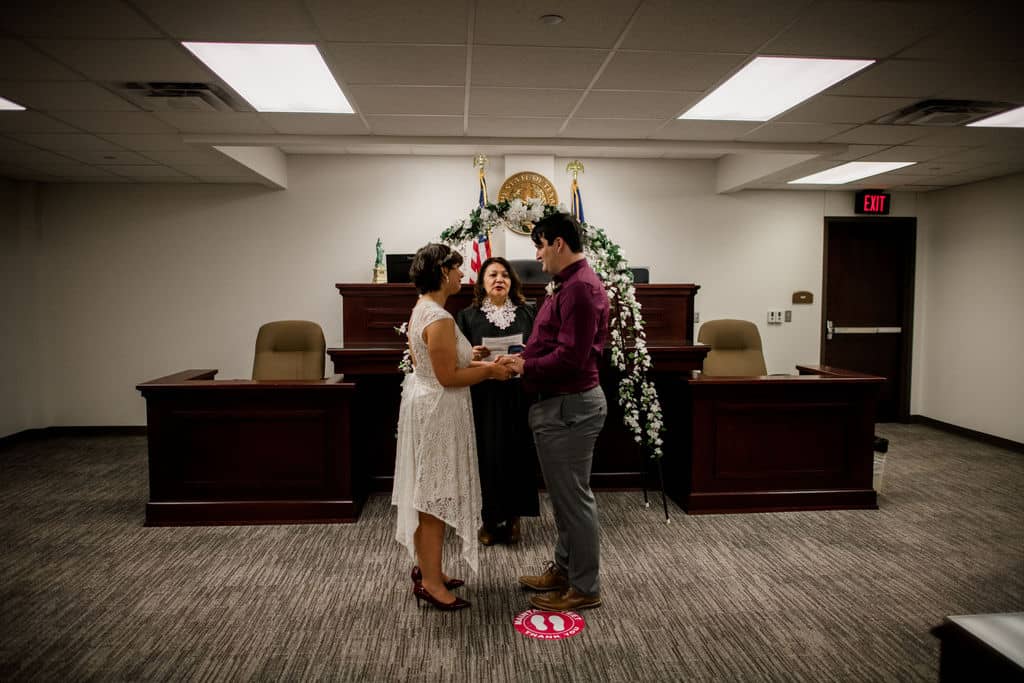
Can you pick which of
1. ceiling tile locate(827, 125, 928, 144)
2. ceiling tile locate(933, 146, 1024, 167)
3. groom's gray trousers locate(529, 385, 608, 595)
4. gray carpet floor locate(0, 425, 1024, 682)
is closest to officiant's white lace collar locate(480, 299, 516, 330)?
groom's gray trousers locate(529, 385, 608, 595)

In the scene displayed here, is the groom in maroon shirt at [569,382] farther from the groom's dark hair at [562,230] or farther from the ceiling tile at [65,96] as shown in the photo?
the ceiling tile at [65,96]

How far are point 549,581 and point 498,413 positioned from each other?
954 millimetres

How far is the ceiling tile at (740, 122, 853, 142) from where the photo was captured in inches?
169

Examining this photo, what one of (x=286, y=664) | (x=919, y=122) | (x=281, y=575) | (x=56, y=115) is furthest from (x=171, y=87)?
(x=919, y=122)

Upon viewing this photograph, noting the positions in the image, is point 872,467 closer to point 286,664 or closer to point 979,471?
point 979,471

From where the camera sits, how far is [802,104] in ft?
12.5

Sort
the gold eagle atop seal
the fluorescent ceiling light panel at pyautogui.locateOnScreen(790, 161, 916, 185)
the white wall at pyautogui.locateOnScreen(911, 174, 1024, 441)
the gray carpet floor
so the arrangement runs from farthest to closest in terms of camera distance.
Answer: the gold eagle atop seal → the white wall at pyautogui.locateOnScreen(911, 174, 1024, 441) → the fluorescent ceiling light panel at pyautogui.locateOnScreen(790, 161, 916, 185) → the gray carpet floor

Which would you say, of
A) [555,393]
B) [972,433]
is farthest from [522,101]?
[972,433]

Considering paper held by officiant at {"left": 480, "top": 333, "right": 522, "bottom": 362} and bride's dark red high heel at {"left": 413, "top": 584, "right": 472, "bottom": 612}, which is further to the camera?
paper held by officiant at {"left": 480, "top": 333, "right": 522, "bottom": 362}

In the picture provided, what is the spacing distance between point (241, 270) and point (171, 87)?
9.68 ft

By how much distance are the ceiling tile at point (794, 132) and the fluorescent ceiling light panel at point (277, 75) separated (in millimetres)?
2985

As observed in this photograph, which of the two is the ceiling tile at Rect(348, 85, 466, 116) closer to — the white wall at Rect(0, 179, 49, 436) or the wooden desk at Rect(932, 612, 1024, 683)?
the wooden desk at Rect(932, 612, 1024, 683)

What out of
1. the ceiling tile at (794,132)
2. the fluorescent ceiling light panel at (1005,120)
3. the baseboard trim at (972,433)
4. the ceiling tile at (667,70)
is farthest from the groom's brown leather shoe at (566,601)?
the baseboard trim at (972,433)

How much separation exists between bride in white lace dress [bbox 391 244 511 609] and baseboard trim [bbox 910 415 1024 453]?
5786 millimetres
